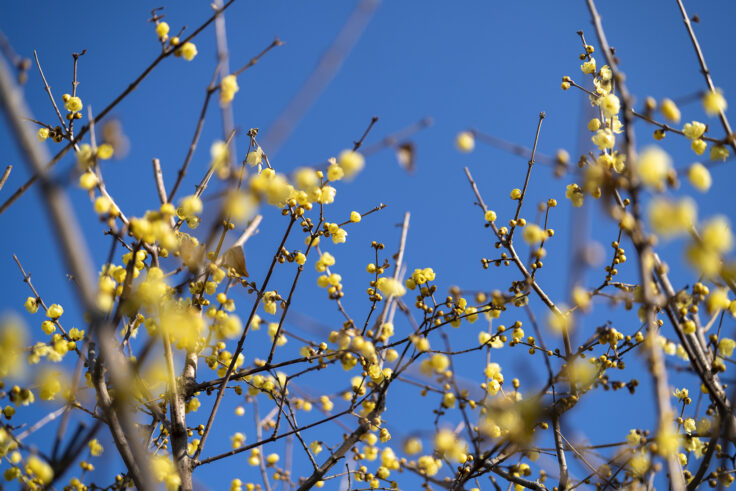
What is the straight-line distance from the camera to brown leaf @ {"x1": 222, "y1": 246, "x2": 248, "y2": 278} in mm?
3391

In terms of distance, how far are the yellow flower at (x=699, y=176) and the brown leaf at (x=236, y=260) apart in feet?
8.53

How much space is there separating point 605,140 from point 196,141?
254 cm

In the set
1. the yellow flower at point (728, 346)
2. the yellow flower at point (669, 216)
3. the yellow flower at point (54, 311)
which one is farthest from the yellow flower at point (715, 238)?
the yellow flower at point (54, 311)

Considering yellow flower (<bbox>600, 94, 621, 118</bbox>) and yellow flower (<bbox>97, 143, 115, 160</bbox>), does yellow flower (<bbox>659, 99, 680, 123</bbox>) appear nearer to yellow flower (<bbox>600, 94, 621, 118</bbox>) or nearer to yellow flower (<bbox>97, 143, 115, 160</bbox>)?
yellow flower (<bbox>600, 94, 621, 118</bbox>)

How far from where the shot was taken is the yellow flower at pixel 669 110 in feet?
7.58

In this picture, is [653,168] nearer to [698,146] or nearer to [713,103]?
[713,103]

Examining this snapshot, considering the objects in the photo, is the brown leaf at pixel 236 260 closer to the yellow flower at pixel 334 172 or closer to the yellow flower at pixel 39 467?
the yellow flower at pixel 334 172

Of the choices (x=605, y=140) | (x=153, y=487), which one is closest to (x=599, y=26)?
(x=605, y=140)

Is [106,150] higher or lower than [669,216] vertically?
higher

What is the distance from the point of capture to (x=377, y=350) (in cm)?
296

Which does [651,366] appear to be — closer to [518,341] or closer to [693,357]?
[693,357]

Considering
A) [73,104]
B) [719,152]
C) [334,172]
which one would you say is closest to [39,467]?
[334,172]

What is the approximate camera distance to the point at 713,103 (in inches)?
93.6

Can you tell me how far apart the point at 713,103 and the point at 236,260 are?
9.44 ft
